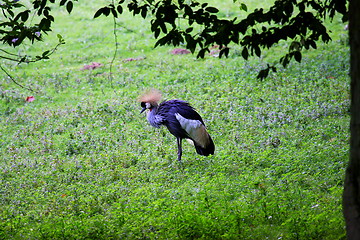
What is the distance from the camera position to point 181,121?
11.8 meters

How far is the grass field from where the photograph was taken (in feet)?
25.6

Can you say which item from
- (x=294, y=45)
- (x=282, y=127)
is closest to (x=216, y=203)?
(x=294, y=45)

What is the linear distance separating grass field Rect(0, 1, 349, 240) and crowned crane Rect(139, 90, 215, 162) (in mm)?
385

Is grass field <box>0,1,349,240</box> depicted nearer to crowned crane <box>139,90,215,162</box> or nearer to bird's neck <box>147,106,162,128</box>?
crowned crane <box>139,90,215,162</box>

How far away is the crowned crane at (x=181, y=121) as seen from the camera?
11.7 metres

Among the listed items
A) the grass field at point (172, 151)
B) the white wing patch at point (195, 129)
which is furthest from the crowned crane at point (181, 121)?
the grass field at point (172, 151)

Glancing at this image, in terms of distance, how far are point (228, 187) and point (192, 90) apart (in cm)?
854

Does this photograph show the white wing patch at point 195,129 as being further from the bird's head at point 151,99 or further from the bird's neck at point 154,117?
the bird's head at point 151,99

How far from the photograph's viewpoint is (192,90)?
17688mm

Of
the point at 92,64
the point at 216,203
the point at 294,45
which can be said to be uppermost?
the point at 294,45

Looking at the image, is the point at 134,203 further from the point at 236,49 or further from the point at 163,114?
the point at 236,49

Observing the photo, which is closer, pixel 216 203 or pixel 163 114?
pixel 216 203

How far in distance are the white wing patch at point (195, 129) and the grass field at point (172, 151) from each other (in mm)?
472

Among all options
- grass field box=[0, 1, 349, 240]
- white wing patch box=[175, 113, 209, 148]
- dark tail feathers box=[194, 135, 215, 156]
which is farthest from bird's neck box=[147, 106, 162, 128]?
dark tail feathers box=[194, 135, 215, 156]
